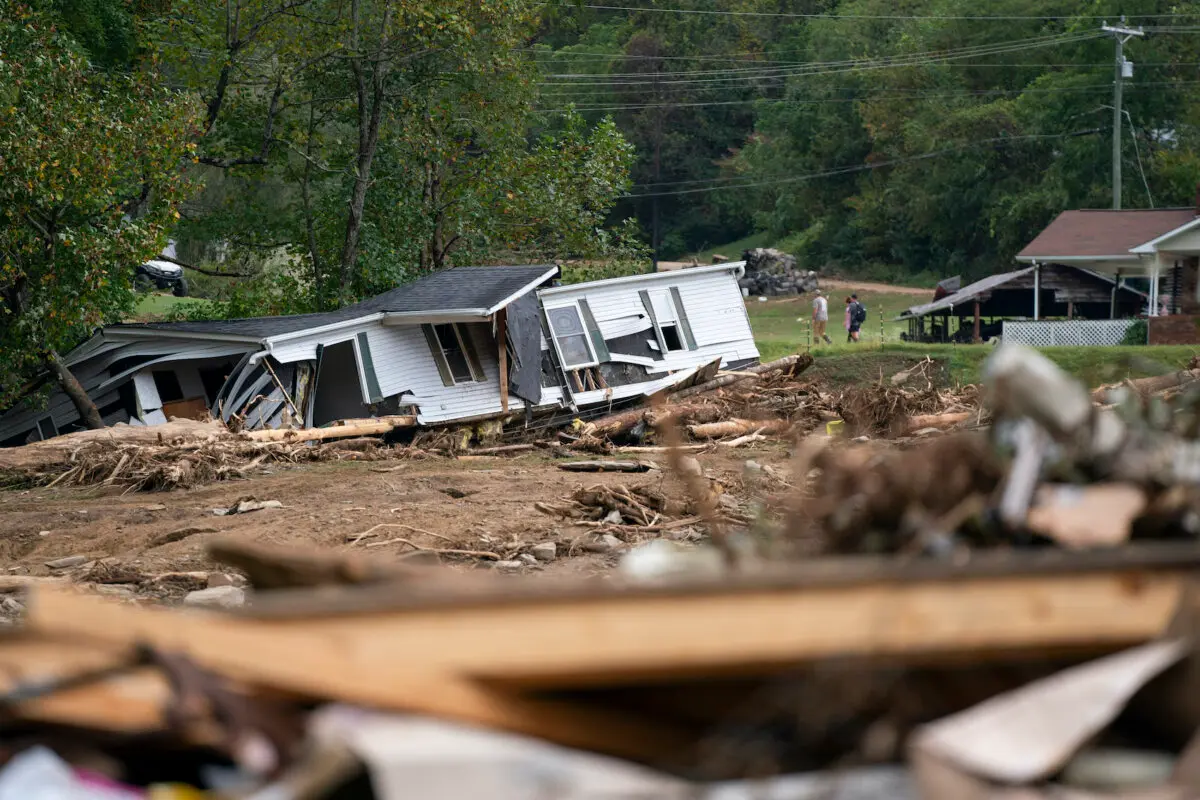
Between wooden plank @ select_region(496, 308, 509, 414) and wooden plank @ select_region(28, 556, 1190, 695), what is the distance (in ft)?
73.7

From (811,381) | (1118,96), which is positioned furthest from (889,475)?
(1118,96)

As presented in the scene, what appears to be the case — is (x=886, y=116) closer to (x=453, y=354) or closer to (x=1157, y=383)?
(x=453, y=354)

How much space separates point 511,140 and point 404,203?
11.4 feet

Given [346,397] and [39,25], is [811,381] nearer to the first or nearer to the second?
[346,397]

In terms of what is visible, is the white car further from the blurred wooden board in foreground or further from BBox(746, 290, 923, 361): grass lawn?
the blurred wooden board in foreground

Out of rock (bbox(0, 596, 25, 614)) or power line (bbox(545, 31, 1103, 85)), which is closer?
rock (bbox(0, 596, 25, 614))

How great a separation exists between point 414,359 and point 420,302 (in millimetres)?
1364

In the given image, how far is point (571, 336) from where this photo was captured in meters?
26.7

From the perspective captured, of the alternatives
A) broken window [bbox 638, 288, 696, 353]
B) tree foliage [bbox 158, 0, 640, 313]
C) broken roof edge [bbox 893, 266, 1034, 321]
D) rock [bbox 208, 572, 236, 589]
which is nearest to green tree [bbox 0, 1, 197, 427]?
tree foliage [bbox 158, 0, 640, 313]

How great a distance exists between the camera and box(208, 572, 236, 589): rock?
1014cm

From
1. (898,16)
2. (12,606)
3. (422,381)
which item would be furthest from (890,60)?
Answer: (12,606)

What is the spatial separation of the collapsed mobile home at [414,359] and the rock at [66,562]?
11021 mm

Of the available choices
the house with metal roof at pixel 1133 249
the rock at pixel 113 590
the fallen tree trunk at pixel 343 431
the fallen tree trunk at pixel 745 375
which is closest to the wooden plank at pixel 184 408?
the fallen tree trunk at pixel 343 431

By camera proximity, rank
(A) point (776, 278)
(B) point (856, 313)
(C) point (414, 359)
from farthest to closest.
Result: (A) point (776, 278)
(B) point (856, 313)
(C) point (414, 359)
